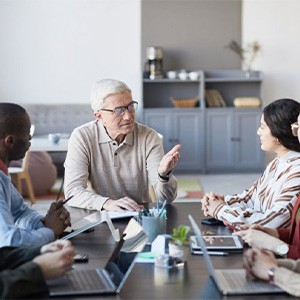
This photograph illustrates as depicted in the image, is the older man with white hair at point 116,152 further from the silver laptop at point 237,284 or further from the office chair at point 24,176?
the office chair at point 24,176

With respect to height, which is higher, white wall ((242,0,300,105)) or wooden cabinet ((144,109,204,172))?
white wall ((242,0,300,105))

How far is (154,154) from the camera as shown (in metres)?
3.32

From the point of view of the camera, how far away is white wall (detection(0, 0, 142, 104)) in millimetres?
9305

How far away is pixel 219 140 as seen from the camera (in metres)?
9.09

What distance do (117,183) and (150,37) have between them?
630 centimetres

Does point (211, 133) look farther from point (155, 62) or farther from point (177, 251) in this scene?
point (177, 251)

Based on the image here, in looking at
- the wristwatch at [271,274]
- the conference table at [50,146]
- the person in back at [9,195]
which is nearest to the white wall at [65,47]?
the conference table at [50,146]

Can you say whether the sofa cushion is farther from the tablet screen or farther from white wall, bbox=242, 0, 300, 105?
the tablet screen

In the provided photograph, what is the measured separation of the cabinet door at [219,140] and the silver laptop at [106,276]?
6886 mm

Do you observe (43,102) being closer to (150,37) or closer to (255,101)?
(150,37)

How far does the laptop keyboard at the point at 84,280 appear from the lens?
1.79m

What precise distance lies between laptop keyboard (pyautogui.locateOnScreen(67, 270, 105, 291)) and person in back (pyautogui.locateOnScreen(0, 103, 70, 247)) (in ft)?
0.78

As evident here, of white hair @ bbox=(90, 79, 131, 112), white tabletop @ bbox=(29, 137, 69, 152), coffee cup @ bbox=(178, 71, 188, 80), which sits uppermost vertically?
coffee cup @ bbox=(178, 71, 188, 80)

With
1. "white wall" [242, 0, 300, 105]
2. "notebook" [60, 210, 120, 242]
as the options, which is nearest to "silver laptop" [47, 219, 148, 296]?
"notebook" [60, 210, 120, 242]
